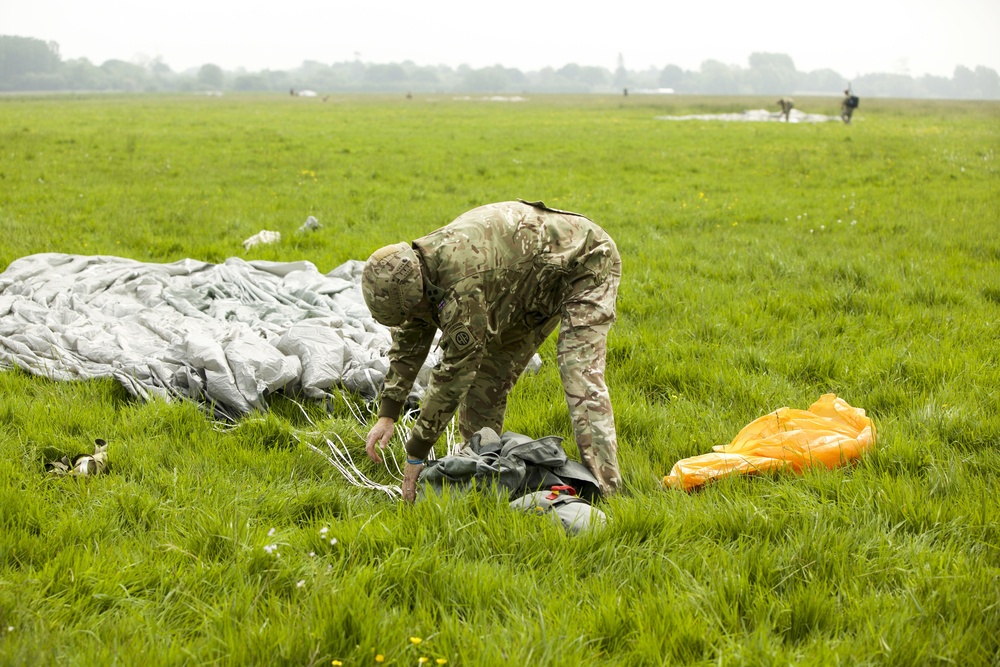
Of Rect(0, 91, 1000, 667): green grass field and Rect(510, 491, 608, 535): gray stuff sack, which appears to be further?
Rect(510, 491, 608, 535): gray stuff sack

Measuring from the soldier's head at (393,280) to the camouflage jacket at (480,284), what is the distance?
14 cm

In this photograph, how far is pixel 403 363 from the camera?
12.8 feet

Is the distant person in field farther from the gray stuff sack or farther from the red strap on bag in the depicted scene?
the gray stuff sack

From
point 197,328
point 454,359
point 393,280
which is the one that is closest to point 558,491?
point 454,359

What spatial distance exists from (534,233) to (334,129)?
2570 cm

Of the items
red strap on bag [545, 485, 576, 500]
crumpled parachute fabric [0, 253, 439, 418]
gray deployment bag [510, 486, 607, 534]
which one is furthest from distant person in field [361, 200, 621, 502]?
crumpled parachute fabric [0, 253, 439, 418]

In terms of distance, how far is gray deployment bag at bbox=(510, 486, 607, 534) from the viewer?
10.9 ft

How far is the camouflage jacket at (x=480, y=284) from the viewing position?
3.36 meters

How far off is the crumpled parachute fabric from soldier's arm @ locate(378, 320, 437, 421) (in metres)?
1.26

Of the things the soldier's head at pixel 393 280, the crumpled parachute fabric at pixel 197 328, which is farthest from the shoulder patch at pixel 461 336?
the crumpled parachute fabric at pixel 197 328

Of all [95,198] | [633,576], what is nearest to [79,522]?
[633,576]

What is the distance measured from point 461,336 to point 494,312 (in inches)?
17.5

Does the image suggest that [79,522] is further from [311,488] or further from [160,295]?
[160,295]

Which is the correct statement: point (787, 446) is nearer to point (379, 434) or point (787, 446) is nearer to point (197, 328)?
point (379, 434)
